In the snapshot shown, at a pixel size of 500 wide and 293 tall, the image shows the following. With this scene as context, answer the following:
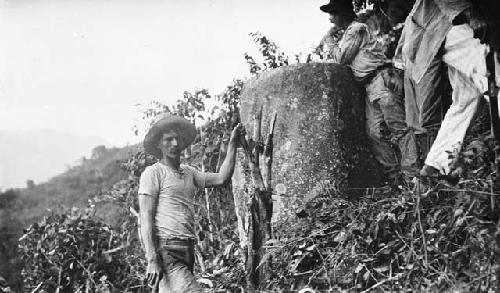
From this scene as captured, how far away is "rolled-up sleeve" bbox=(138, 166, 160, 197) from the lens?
4723 millimetres

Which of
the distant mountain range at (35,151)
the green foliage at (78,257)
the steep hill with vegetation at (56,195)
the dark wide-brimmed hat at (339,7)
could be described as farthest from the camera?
the steep hill with vegetation at (56,195)

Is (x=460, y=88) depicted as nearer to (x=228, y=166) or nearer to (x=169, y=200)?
(x=228, y=166)

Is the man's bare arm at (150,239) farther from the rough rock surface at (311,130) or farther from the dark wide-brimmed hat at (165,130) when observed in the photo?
the rough rock surface at (311,130)

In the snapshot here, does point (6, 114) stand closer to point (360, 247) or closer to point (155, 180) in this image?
point (155, 180)

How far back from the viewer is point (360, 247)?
175 inches

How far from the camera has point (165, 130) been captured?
4918 mm

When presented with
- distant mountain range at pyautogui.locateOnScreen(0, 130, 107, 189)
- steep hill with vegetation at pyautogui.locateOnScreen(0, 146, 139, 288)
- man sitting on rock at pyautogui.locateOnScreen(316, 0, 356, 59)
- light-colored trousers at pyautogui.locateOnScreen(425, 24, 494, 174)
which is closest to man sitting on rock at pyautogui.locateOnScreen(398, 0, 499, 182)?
light-colored trousers at pyautogui.locateOnScreen(425, 24, 494, 174)

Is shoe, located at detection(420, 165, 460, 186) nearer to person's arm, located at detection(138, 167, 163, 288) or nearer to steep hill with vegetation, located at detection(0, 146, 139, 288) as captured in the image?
person's arm, located at detection(138, 167, 163, 288)

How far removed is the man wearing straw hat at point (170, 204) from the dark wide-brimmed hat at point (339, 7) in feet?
5.07

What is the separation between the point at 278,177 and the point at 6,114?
2.97 m

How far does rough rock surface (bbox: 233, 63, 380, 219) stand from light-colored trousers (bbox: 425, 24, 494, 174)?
71cm

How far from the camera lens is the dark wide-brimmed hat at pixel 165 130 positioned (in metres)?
4.93

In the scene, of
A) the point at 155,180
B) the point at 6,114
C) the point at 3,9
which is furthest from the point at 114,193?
the point at 155,180

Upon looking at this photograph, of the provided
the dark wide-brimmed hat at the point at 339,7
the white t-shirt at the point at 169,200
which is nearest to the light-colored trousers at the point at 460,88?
the dark wide-brimmed hat at the point at 339,7
